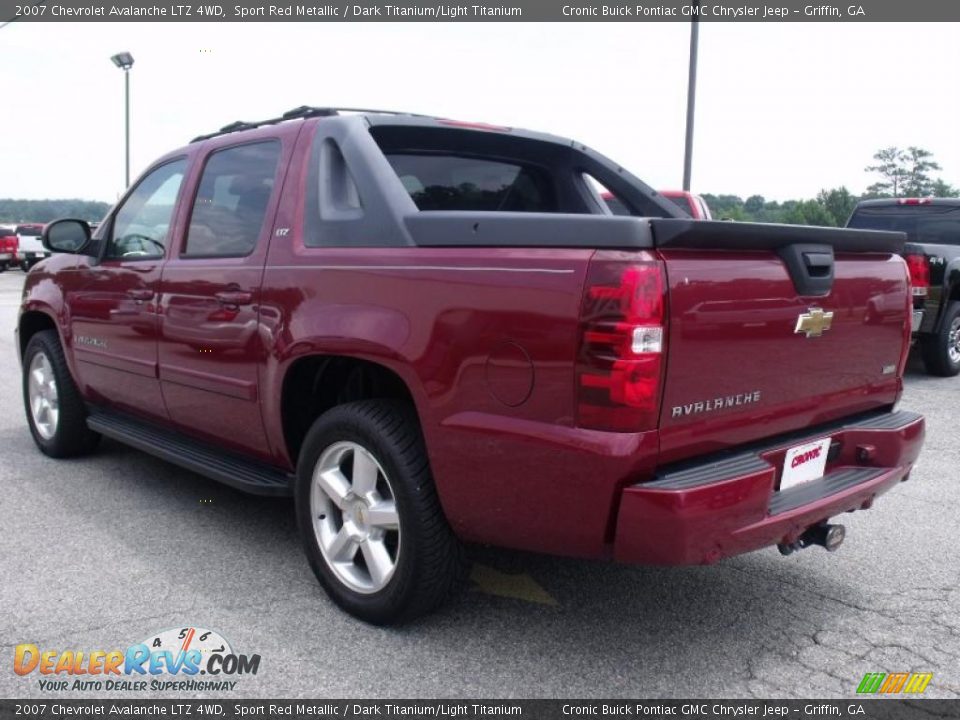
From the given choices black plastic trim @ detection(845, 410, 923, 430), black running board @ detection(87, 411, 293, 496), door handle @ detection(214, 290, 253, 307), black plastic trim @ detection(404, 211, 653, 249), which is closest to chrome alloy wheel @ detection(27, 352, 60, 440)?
black running board @ detection(87, 411, 293, 496)

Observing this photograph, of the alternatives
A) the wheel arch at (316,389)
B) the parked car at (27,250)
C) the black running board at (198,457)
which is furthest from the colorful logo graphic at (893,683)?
the parked car at (27,250)

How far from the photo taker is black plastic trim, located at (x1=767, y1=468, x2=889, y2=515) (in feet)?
9.31

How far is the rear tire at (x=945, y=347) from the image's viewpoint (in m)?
9.10

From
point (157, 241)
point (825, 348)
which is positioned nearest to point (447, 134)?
point (157, 241)

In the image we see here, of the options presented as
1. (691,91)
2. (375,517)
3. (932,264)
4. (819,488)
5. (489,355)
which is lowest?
(375,517)

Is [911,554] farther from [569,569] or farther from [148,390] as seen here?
[148,390]

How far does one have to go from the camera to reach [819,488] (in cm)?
302

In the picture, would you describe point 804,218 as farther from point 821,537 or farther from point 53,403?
point 53,403

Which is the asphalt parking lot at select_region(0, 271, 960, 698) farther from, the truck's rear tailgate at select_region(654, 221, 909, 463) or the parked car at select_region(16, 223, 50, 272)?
the parked car at select_region(16, 223, 50, 272)

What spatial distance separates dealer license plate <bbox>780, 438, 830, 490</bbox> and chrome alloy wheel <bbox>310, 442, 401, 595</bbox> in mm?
1313

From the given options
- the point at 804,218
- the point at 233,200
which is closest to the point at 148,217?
the point at 233,200

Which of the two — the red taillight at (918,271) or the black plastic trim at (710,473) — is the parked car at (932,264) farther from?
the black plastic trim at (710,473)

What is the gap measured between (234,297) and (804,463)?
2.30m

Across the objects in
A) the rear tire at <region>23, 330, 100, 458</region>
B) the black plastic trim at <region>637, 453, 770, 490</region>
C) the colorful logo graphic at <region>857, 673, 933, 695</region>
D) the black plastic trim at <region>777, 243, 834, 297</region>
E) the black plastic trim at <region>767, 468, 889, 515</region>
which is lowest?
the colorful logo graphic at <region>857, 673, 933, 695</region>
